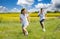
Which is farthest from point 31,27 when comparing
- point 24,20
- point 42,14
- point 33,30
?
point 42,14

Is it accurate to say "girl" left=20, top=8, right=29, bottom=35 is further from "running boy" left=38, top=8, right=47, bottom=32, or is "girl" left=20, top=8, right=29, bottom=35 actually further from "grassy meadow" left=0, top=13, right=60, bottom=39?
"running boy" left=38, top=8, right=47, bottom=32

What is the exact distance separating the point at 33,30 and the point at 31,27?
0.21 ft

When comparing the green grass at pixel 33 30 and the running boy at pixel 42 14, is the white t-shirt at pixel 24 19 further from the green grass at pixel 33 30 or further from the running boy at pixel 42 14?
the running boy at pixel 42 14

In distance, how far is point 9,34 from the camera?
287 centimetres

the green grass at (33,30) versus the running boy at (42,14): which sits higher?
the running boy at (42,14)

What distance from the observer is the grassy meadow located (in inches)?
113

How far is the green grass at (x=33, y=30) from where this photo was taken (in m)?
2.86

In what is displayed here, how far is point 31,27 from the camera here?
2912mm

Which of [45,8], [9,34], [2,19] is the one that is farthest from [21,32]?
[45,8]

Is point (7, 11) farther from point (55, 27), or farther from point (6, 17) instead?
point (55, 27)

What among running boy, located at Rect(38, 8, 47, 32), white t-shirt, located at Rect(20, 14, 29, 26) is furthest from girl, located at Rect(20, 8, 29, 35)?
running boy, located at Rect(38, 8, 47, 32)

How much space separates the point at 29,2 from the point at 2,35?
73cm

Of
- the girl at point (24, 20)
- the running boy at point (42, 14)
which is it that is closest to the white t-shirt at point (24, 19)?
the girl at point (24, 20)

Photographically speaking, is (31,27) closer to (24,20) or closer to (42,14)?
(24,20)
